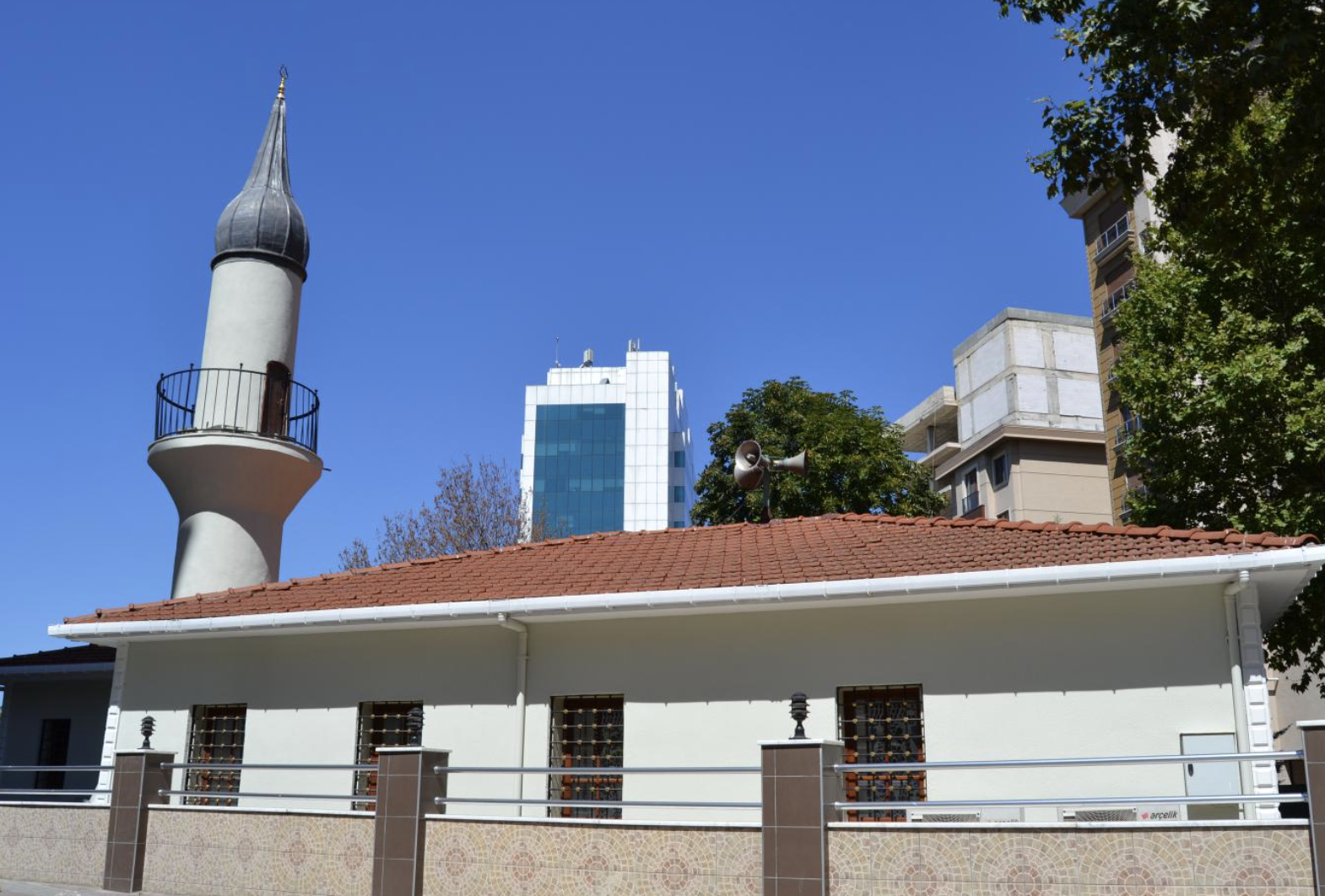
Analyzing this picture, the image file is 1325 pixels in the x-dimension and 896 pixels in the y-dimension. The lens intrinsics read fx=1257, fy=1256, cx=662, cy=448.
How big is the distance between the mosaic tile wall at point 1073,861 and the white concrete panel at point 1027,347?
43.5 m

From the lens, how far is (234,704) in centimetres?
1462

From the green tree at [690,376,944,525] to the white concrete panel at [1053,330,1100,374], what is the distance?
19.7m

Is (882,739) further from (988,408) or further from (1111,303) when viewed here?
(988,408)

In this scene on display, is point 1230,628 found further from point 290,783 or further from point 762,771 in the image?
point 290,783

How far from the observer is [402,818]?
11.4 m

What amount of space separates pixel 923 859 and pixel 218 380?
1436 centimetres

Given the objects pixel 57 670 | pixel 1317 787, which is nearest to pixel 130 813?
pixel 57 670

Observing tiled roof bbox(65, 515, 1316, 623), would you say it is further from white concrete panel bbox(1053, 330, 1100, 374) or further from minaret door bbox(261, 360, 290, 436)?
white concrete panel bbox(1053, 330, 1100, 374)

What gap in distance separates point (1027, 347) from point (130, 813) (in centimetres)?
4426

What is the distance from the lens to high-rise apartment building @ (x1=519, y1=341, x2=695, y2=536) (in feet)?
313

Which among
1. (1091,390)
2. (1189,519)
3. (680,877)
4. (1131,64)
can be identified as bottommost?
(680,877)

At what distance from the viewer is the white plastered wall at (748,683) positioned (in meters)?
11.1

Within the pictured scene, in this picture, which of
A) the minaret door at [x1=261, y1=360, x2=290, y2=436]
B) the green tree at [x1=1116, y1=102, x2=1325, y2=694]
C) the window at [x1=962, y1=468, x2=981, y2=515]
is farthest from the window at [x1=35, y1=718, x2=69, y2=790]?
the window at [x1=962, y1=468, x2=981, y2=515]

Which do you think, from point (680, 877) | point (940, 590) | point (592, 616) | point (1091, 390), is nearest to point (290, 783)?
point (592, 616)
